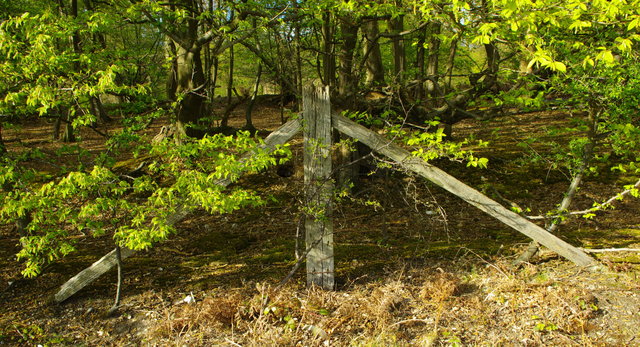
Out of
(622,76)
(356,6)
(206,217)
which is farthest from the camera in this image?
(206,217)

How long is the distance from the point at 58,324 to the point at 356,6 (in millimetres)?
5073

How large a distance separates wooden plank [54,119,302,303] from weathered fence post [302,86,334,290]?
17 centimetres

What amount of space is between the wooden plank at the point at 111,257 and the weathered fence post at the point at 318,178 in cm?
17

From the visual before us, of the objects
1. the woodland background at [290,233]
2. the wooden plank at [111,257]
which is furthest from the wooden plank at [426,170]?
the wooden plank at [111,257]

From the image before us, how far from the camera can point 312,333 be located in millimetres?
3816

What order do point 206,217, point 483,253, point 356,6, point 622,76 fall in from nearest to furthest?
1. point 622,76
2. point 483,253
3. point 356,6
4. point 206,217

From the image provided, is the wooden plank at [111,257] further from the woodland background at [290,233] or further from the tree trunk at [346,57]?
the tree trunk at [346,57]

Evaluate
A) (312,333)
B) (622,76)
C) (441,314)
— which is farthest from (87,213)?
(622,76)

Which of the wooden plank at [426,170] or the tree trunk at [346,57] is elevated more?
the tree trunk at [346,57]

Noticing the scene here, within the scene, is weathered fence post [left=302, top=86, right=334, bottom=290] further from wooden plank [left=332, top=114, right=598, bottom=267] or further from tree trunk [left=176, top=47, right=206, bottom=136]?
tree trunk [left=176, top=47, right=206, bottom=136]

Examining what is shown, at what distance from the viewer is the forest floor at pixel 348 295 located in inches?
149

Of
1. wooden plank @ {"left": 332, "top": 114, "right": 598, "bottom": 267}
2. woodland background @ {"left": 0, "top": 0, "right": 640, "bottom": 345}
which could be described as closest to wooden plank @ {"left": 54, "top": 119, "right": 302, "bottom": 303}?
woodland background @ {"left": 0, "top": 0, "right": 640, "bottom": 345}

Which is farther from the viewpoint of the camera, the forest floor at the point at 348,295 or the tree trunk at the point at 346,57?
the tree trunk at the point at 346,57

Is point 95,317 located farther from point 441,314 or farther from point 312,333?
point 441,314
